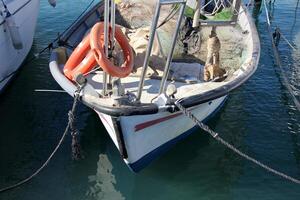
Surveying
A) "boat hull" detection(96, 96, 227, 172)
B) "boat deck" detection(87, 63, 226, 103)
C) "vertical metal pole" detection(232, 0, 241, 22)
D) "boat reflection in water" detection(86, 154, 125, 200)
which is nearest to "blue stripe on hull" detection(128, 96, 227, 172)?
"boat hull" detection(96, 96, 227, 172)

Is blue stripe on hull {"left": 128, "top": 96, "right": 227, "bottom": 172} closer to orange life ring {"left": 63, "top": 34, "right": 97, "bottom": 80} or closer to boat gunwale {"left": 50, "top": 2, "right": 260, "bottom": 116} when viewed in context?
boat gunwale {"left": 50, "top": 2, "right": 260, "bottom": 116}

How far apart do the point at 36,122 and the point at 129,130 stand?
3.58 m

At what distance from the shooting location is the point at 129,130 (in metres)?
6.89

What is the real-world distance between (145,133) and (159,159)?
145cm

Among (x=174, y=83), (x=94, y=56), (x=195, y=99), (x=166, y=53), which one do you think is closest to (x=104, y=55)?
(x=94, y=56)

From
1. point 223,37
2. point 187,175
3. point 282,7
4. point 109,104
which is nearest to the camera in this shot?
point 109,104

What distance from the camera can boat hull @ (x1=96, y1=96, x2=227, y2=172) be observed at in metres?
6.84

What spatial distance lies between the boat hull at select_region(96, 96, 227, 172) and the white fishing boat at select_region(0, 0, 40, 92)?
3965 mm

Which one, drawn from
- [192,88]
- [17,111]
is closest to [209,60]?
[192,88]

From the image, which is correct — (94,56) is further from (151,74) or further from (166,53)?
(166,53)

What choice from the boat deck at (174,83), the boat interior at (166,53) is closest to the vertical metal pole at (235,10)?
the boat interior at (166,53)

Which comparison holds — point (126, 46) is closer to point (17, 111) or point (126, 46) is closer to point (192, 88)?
point (192, 88)

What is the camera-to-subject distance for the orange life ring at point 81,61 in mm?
7359

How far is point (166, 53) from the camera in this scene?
344 inches
